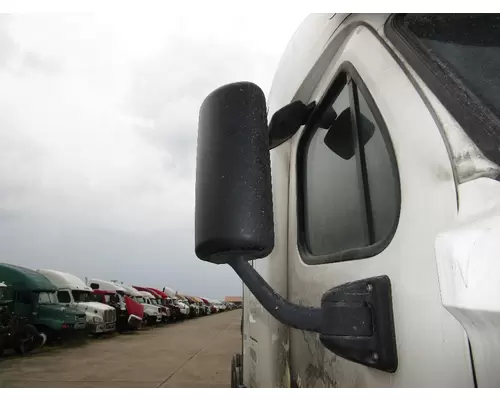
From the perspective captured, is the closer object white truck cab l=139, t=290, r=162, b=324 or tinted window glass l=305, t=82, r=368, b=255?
tinted window glass l=305, t=82, r=368, b=255

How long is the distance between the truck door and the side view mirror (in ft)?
0.18

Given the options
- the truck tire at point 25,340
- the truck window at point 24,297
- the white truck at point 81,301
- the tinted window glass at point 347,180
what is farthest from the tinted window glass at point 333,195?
the white truck at point 81,301

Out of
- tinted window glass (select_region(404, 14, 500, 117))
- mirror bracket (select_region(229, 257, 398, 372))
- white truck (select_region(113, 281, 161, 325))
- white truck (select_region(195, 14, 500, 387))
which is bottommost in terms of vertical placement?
white truck (select_region(113, 281, 161, 325))

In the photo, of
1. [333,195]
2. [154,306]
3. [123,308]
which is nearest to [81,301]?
[123,308]

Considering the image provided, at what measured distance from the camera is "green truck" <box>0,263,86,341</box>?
9.56 metres

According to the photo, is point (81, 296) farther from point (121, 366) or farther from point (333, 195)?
point (333, 195)

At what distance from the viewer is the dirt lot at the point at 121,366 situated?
5.77 meters

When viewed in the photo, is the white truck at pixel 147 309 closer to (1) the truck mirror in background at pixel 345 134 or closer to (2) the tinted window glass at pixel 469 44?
(1) the truck mirror in background at pixel 345 134

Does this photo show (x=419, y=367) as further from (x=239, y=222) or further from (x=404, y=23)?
(x=404, y=23)

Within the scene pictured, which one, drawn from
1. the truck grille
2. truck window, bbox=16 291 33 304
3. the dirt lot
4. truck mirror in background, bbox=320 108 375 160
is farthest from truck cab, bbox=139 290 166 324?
truck mirror in background, bbox=320 108 375 160

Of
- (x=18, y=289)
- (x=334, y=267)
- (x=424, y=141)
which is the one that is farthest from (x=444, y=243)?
(x=18, y=289)

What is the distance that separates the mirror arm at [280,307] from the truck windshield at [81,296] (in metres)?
12.8

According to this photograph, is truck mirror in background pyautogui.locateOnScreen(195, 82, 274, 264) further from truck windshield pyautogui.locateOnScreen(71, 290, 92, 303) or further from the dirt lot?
truck windshield pyautogui.locateOnScreen(71, 290, 92, 303)

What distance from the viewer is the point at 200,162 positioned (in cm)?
100
